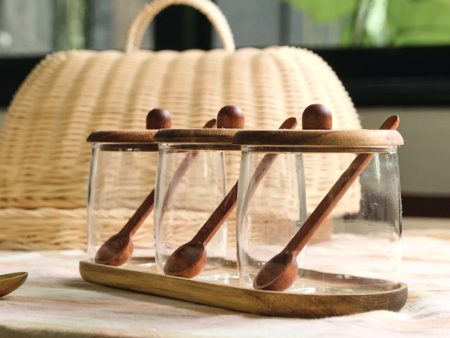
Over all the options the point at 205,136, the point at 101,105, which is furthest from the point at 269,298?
the point at 101,105

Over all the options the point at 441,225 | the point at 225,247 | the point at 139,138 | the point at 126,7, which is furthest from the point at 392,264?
the point at 126,7

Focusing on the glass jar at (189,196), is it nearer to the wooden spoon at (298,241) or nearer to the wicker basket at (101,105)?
the wooden spoon at (298,241)

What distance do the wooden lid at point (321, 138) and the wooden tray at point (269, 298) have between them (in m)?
0.10

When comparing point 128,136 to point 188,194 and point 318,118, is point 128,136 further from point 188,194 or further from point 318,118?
point 318,118

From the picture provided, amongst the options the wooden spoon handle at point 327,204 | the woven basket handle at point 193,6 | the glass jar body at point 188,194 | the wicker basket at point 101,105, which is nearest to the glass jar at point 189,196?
the glass jar body at point 188,194

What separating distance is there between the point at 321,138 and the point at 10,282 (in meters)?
0.26

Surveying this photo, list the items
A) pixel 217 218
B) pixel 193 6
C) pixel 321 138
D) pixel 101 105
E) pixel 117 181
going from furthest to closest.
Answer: pixel 193 6
pixel 101 105
pixel 117 181
pixel 217 218
pixel 321 138

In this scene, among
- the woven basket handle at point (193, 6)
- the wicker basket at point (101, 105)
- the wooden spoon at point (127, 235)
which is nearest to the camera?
the wooden spoon at point (127, 235)

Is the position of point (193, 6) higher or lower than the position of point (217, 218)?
higher

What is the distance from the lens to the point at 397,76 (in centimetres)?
197

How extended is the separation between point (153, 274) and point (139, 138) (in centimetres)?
14

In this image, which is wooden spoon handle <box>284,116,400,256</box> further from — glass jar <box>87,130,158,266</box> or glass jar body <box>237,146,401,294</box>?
glass jar <box>87,130,158,266</box>

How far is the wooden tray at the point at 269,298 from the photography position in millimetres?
595

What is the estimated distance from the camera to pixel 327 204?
2.04 ft
